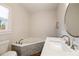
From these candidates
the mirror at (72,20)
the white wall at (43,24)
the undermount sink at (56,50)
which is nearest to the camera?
the undermount sink at (56,50)

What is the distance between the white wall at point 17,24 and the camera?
37.4 inches

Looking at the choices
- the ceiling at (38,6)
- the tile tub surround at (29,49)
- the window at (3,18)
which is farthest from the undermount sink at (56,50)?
the window at (3,18)

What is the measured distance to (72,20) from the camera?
1195 millimetres

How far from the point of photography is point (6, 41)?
3.15 ft

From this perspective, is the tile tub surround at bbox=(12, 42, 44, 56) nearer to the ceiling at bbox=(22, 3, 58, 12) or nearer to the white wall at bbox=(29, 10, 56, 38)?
the white wall at bbox=(29, 10, 56, 38)

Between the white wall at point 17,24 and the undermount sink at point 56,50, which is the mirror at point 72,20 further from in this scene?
the white wall at point 17,24

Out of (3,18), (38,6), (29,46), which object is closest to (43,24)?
(38,6)

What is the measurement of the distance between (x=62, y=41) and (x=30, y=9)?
0.65 metres

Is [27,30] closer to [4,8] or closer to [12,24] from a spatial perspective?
[12,24]

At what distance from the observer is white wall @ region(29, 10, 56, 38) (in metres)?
1.01

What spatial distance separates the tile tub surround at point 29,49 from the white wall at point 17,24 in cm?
11

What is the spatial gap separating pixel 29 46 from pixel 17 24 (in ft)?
1.02

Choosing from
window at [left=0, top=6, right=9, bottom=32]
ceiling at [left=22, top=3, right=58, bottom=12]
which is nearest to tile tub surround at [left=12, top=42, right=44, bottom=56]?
window at [left=0, top=6, right=9, bottom=32]

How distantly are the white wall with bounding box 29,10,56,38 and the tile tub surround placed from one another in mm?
127
